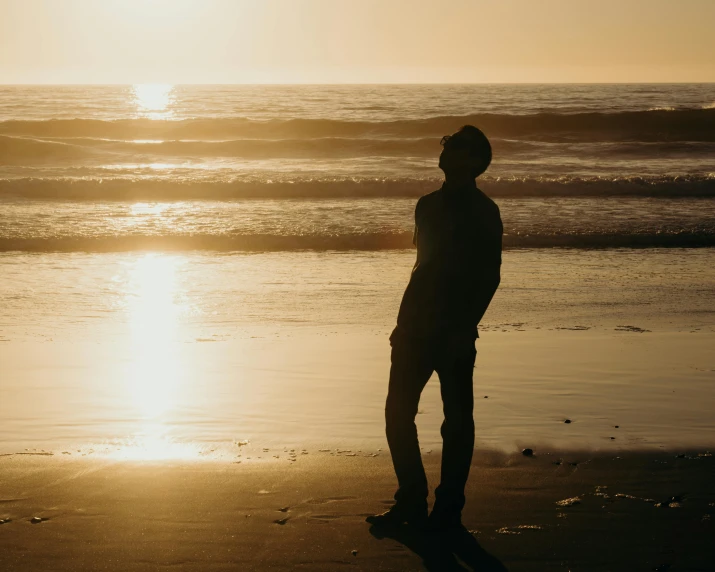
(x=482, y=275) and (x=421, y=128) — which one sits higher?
(x=421, y=128)

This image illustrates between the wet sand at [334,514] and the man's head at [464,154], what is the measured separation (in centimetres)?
143

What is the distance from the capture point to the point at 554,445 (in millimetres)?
4883

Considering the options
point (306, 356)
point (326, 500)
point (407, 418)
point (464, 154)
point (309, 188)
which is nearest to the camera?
point (464, 154)

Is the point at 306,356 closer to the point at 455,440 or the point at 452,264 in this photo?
the point at 455,440

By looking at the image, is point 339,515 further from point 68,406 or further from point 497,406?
point 68,406

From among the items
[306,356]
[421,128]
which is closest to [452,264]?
[306,356]

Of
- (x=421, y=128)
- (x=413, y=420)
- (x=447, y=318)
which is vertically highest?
(x=421, y=128)

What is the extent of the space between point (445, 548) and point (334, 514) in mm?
526

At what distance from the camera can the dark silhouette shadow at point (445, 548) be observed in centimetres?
350

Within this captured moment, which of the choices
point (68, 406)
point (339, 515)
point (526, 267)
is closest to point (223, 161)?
point (526, 267)

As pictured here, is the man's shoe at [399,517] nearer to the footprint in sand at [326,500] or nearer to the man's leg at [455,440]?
the man's leg at [455,440]

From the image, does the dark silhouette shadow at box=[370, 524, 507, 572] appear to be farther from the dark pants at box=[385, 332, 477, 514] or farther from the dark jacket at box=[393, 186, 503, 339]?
the dark jacket at box=[393, 186, 503, 339]

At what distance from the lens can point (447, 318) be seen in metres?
3.70

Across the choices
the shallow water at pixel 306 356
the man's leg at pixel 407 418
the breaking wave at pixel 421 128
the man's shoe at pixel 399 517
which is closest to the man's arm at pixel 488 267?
the man's leg at pixel 407 418
